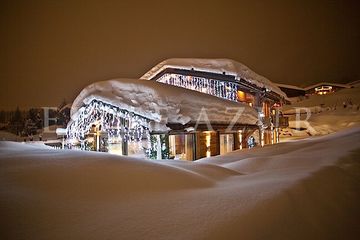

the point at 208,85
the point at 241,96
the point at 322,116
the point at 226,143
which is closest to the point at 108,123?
the point at 208,85

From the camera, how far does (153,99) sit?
12203 millimetres

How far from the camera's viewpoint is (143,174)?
414 cm

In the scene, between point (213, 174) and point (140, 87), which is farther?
point (140, 87)

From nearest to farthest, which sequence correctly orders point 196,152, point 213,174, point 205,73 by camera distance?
1. point 213,174
2. point 196,152
3. point 205,73

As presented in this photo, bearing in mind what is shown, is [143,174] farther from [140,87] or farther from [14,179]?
[140,87]

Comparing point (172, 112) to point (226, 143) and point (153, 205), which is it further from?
point (226, 143)

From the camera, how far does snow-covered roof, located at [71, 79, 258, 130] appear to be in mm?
12172

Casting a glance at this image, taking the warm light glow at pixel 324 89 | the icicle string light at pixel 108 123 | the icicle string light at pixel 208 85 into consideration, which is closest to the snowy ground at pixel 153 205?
the icicle string light at pixel 108 123

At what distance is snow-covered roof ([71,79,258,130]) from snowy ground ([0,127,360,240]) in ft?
26.1

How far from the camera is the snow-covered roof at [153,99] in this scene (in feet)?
39.9

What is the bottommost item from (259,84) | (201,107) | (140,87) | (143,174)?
(143,174)

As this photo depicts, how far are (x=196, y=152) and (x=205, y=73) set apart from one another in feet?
26.3

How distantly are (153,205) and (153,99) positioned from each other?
31.6ft

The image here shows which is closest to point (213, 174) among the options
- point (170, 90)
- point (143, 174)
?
point (143, 174)
